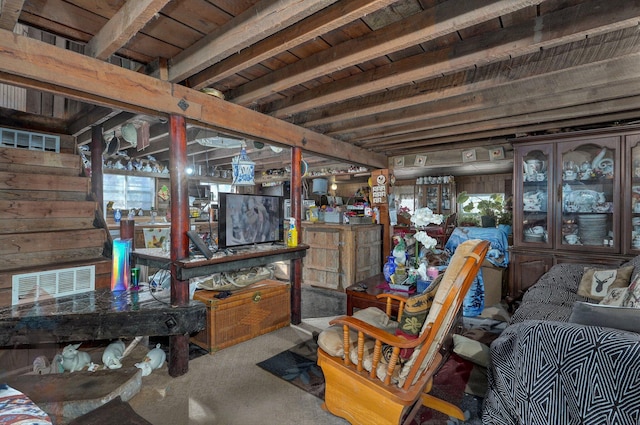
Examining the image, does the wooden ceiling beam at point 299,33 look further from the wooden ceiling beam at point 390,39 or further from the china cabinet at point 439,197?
the china cabinet at point 439,197

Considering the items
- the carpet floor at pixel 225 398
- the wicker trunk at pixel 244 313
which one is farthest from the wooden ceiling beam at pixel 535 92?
the carpet floor at pixel 225 398

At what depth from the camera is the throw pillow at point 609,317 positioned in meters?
1.51

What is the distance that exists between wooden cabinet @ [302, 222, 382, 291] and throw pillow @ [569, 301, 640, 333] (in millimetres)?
2966

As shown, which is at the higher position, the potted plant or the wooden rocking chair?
the potted plant

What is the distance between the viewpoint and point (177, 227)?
95.7 inches

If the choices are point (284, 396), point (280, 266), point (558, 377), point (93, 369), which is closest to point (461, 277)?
point (558, 377)

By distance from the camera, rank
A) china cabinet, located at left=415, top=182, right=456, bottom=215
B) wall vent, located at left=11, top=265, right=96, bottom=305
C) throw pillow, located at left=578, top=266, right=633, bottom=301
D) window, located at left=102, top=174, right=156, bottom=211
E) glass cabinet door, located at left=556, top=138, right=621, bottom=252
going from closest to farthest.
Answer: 1. wall vent, located at left=11, top=265, right=96, bottom=305
2. throw pillow, located at left=578, top=266, right=633, bottom=301
3. glass cabinet door, located at left=556, top=138, right=621, bottom=252
4. window, located at left=102, top=174, right=156, bottom=211
5. china cabinet, located at left=415, top=182, right=456, bottom=215

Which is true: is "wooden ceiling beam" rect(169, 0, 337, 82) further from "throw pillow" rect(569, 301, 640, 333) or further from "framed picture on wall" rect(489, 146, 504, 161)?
"framed picture on wall" rect(489, 146, 504, 161)

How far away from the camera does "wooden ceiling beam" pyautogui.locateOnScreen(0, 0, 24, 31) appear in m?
1.45

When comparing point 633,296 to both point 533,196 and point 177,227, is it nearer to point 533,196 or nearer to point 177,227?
point 533,196

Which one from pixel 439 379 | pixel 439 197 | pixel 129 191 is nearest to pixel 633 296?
pixel 439 379

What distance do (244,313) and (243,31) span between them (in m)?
2.37

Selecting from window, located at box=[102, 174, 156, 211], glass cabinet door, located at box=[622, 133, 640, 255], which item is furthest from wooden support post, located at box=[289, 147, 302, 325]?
window, located at box=[102, 174, 156, 211]

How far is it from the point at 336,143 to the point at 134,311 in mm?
2912
